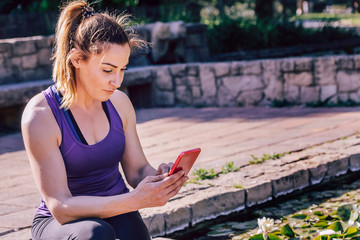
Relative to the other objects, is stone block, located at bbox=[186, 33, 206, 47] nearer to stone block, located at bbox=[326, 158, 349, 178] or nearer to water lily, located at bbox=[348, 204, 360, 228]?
stone block, located at bbox=[326, 158, 349, 178]

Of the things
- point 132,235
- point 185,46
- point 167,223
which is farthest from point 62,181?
point 185,46

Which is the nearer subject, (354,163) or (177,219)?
(177,219)

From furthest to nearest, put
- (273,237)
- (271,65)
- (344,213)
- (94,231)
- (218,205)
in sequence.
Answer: (271,65), (218,205), (344,213), (273,237), (94,231)

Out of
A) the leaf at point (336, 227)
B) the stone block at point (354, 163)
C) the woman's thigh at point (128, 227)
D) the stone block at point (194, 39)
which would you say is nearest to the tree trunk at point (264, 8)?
the stone block at point (194, 39)

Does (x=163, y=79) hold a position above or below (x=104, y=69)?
below

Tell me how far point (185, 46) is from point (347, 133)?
3.86 m

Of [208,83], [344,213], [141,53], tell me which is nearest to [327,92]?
[208,83]

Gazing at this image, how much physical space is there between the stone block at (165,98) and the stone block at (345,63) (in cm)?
210

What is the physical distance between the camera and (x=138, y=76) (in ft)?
24.3

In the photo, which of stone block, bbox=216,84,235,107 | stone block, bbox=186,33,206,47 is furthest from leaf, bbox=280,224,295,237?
stone block, bbox=186,33,206,47

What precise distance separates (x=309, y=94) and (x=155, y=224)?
13.7ft

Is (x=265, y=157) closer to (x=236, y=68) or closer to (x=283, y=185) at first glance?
(x=283, y=185)

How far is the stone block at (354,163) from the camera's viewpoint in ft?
13.6

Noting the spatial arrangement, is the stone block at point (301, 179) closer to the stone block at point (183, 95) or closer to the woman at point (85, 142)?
the woman at point (85, 142)
